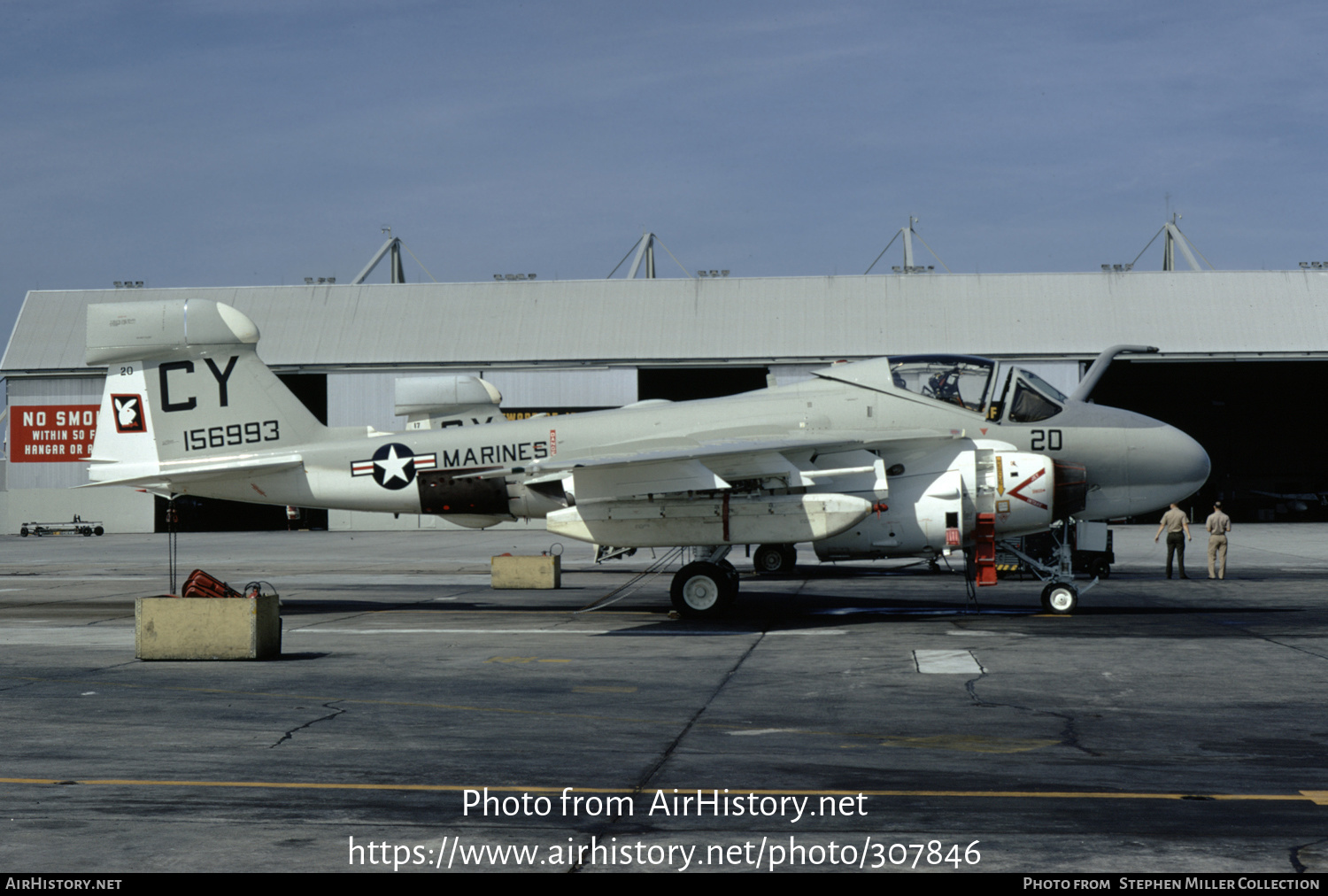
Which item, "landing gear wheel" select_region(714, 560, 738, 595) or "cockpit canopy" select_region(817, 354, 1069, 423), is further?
"landing gear wheel" select_region(714, 560, 738, 595)

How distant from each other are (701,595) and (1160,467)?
7562 mm

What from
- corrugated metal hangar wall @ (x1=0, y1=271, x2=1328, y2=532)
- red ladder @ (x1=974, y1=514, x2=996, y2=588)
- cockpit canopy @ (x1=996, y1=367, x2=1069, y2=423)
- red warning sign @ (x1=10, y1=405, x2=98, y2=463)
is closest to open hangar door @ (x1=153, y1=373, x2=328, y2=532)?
corrugated metal hangar wall @ (x1=0, y1=271, x2=1328, y2=532)

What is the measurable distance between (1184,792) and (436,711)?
6.25 meters

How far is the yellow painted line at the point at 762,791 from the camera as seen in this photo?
6910 millimetres

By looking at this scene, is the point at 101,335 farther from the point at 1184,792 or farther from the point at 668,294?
the point at 668,294

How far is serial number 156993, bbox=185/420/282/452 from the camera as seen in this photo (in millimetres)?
19031

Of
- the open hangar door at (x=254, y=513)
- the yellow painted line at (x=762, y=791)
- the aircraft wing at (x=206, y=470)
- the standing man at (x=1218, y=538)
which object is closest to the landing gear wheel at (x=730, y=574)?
the aircraft wing at (x=206, y=470)

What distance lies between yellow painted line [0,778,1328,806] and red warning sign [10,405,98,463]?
2068 inches

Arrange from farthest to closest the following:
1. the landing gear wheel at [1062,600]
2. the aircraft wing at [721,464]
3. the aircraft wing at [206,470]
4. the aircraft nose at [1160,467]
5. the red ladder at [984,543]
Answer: the aircraft wing at [206,470]
the landing gear wheel at [1062,600]
the aircraft nose at [1160,467]
the red ladder at [984,543]
the aircraft wing at [721,464]

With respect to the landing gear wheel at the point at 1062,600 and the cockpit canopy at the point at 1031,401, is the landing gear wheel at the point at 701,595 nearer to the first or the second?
the landing gear wheel at the point at 1062,600

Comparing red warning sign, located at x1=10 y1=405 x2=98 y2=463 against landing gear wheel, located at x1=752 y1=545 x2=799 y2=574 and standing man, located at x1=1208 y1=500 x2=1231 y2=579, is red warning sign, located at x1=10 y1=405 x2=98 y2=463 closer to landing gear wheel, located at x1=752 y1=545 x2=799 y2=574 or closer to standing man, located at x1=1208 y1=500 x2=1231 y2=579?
landing gear wheel, located at x1=752 y1=545 x2=799 y2=574

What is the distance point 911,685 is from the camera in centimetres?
1130

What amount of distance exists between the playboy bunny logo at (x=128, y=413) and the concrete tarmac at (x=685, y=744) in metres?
3.35

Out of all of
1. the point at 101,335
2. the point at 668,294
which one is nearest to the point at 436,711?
the point at 101,335
